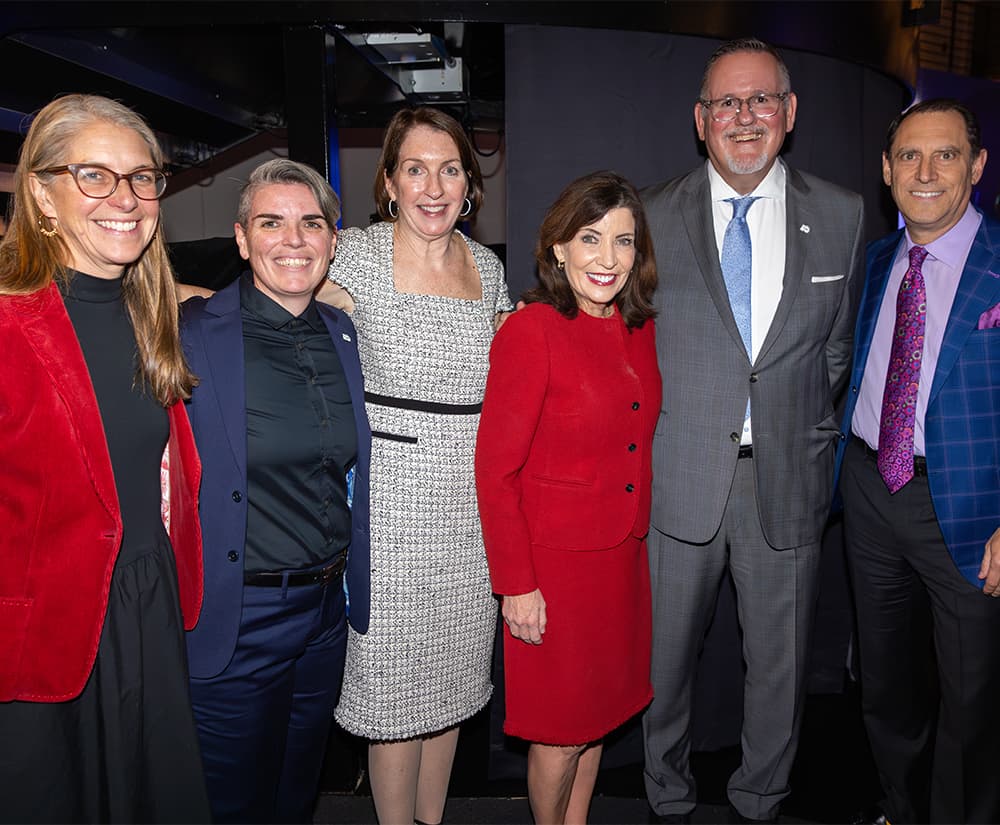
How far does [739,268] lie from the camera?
2.59m

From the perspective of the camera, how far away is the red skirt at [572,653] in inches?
90.4

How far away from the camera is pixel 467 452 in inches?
96.3

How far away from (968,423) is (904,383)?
0.72ft

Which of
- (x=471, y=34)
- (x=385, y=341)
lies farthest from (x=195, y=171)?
(x=385, y=341)

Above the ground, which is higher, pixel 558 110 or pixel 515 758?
pixel 558 110

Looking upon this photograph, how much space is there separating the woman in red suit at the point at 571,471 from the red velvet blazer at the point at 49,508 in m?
0.98

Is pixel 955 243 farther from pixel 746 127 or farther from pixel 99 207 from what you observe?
pixel 99 207

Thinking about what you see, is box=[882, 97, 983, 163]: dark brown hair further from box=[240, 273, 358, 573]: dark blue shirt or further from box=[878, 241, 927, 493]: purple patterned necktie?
box=[240, 273, 358, 573]: dark blue shirt

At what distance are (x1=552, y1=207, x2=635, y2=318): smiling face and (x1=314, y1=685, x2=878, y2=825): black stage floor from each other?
2015 millimetres

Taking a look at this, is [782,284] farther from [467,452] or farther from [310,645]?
[310,645]

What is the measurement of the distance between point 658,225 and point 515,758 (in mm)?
2187

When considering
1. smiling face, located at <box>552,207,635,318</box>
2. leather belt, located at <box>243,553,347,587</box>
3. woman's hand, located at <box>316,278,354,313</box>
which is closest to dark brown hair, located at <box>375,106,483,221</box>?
woman's hand, located at <box>316,278,354,313</box>

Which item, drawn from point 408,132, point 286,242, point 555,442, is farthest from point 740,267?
point 286,242

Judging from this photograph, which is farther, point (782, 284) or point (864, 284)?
point (864, 284)
